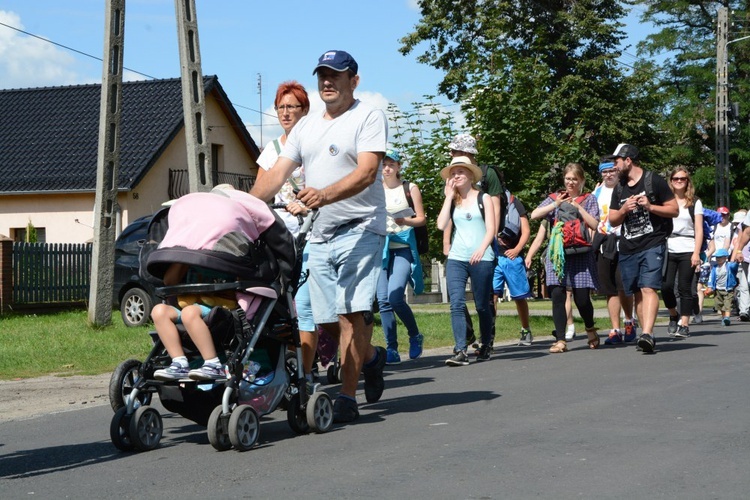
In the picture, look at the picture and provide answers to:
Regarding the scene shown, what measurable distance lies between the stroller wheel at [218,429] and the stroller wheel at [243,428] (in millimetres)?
63

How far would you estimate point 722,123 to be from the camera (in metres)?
39.1

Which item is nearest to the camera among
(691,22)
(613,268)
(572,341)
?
(613,268)

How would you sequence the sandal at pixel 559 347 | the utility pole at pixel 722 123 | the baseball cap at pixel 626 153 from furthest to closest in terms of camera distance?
the utility pole at pixel 722 123 → the sandal at pixel 559 347 → the baseball cap at pixel 626 153

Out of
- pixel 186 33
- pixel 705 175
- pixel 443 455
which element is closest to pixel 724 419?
pixel 443 455

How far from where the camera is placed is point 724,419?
7355 millimetres

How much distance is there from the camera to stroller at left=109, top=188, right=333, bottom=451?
6.56 m

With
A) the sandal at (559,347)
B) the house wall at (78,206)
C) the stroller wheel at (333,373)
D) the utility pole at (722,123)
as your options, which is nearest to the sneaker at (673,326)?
the sandal at (559,347)

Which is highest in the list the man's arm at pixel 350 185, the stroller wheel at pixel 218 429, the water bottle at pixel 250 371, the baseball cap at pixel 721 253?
the baseball cap at pixel 721 253

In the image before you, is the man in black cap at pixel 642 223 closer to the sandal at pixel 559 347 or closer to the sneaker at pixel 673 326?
the sandal at pixel 559 347

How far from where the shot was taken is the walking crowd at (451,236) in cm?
739

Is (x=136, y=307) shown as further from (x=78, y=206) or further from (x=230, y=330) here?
(x=78, y=206)

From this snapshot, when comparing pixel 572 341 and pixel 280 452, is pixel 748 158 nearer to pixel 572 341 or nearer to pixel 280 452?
pixel 572 341

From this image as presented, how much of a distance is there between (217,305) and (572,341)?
8.86 m

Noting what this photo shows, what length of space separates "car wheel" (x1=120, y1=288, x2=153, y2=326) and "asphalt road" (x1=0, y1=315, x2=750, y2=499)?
10094 millimetres
